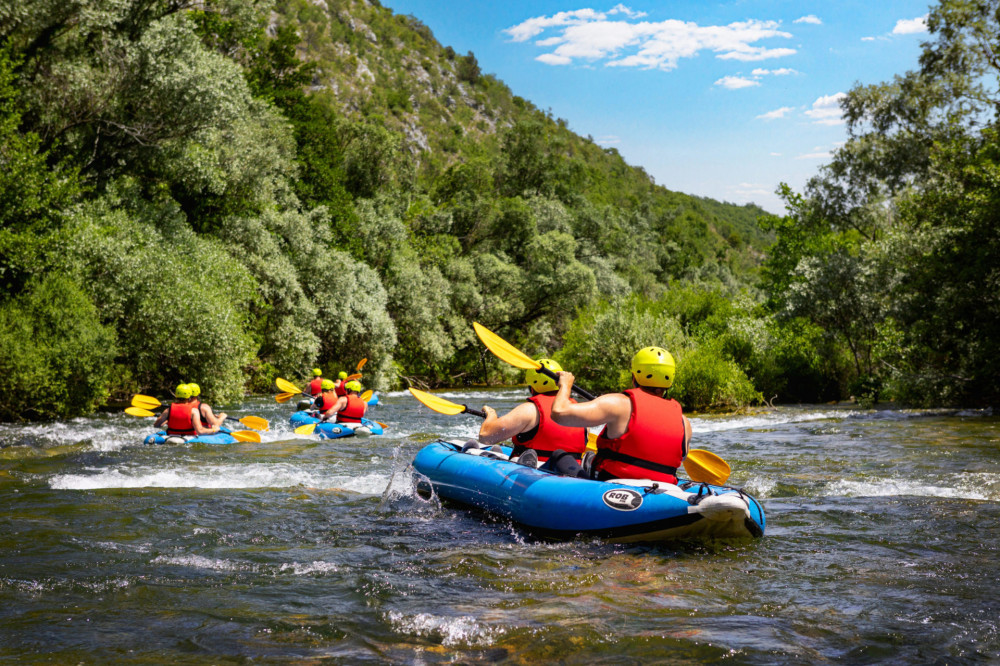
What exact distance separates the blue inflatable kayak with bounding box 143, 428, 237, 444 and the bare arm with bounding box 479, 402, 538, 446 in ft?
20.4

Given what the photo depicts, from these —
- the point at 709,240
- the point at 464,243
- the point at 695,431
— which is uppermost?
the point at 709,240

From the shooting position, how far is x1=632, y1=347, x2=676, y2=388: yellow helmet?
567 cm

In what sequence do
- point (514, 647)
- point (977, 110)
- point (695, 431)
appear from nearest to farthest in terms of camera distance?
point (514, 647) < point (695, 431) < point (977, 110)

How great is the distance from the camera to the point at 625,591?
171 inches

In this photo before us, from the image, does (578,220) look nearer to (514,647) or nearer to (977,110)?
(977,110)

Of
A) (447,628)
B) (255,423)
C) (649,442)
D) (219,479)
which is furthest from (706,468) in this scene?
(255,423)

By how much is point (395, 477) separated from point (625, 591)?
13.2 feet

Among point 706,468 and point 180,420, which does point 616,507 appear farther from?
point 180,420

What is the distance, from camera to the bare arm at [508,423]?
20.6 feet

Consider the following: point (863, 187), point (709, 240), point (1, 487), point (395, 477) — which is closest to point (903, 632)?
point (395, 477)

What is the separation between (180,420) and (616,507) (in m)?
8.00

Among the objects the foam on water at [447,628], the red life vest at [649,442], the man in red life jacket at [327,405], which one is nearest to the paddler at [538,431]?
the red life vest at [649,442]

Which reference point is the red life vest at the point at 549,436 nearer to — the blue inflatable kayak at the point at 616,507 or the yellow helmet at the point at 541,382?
the yellow helmet at the point at 541,382

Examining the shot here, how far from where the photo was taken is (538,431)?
21.3 feet
